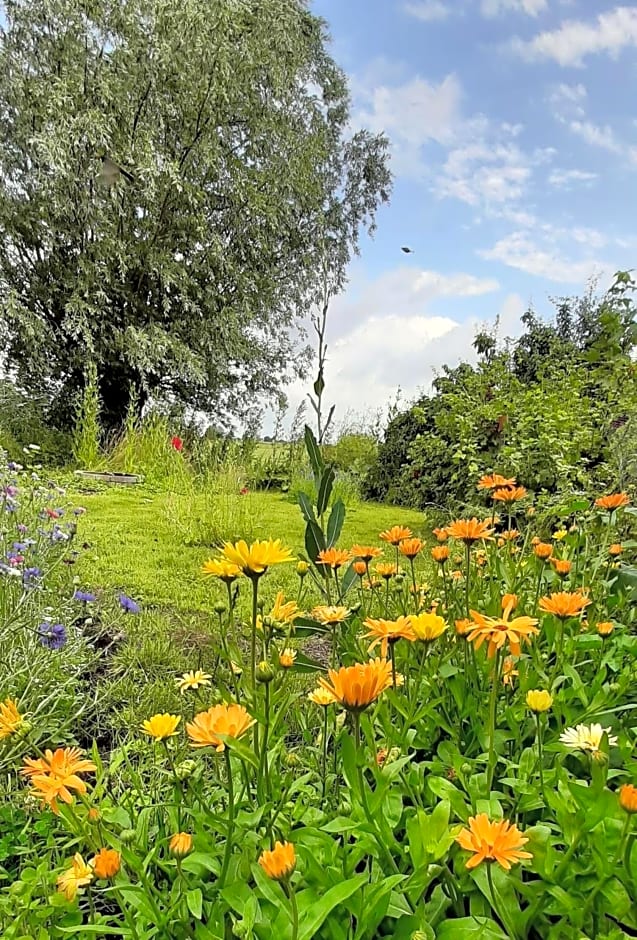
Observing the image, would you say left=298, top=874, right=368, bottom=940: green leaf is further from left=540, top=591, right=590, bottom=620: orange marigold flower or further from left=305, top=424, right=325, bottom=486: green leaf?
left=305, top=424, right=325, bottom=486: green leaf

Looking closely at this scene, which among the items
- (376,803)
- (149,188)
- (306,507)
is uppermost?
(149,188)

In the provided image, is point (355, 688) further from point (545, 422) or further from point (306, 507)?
point (545, 422)

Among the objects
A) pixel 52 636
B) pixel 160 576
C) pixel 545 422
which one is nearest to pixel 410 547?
pixel 52 636

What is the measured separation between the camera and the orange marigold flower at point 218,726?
0.48 meters

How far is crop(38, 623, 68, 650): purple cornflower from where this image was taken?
4.37 feet

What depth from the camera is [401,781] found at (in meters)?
0.65

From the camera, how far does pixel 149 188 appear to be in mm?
7719

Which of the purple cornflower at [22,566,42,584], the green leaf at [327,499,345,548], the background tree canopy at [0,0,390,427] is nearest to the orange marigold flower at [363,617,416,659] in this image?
the green leaf at [327,499,345,548]

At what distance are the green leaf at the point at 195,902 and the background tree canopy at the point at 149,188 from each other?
7.10 m

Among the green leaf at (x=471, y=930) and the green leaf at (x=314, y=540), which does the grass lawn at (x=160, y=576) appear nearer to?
the green leaf at (x=314, y=540)

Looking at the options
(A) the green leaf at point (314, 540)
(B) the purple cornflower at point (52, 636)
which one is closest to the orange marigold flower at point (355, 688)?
(A) the green leaf at point (314, 540)

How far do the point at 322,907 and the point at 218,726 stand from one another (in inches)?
5.8

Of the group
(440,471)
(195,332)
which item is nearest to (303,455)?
(440,471)

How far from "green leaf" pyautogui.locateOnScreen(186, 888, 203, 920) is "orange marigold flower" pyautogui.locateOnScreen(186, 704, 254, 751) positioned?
0.13 metres
